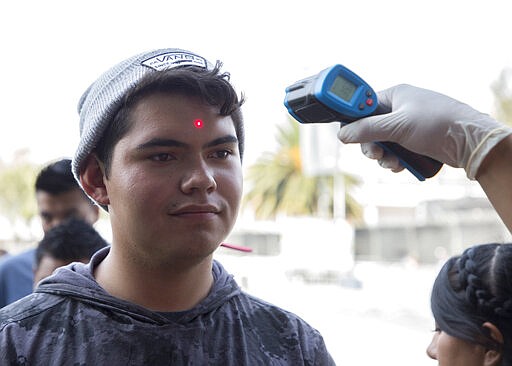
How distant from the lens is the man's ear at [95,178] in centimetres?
186

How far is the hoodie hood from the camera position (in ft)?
5.60

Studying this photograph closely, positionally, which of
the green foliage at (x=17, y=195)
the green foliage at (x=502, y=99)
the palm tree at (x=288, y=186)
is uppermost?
the green foliage at (x=502, y=99)

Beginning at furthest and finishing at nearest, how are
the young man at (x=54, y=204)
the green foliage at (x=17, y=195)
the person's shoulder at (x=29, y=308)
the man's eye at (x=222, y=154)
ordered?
the green foliage at (x=17, y=195), the young man at (x=54, y=204), the man's eye at (x=222, y=154), the person's shoulder at (x=29, y=308)

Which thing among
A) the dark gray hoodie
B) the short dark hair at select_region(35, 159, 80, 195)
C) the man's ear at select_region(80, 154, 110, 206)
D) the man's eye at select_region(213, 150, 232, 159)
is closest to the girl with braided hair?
the dark gray hoodie

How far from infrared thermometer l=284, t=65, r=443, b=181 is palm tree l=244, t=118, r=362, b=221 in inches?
1312

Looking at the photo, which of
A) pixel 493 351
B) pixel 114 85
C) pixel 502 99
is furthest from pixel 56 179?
pixel 502 99

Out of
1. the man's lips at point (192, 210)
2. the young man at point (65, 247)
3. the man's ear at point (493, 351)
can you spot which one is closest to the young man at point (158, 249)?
the man's lips at point (192, 210)

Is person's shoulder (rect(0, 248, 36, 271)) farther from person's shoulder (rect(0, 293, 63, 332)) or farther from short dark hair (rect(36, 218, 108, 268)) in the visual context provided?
person's shoulder (rect(0, 293, 63, 332))

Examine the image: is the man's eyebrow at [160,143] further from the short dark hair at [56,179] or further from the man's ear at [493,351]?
the short dark hair at [56,179]

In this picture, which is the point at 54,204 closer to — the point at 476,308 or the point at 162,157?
the point at 162,157

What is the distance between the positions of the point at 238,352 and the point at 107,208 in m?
0.55

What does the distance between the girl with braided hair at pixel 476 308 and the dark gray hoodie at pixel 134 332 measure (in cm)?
41

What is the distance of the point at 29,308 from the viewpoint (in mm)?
1694

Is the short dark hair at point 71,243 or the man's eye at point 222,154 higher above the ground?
the man's eye at point 222,154
